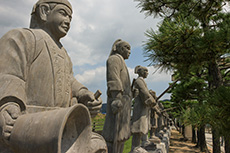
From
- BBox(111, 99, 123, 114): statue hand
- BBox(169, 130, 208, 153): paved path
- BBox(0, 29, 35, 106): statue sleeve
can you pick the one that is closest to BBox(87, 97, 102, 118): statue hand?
BBox(0, 29, 35, 106): statue sleeve

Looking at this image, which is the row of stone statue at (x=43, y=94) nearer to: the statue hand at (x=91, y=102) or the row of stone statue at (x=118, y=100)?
the statue hand at (x=91, y=102)

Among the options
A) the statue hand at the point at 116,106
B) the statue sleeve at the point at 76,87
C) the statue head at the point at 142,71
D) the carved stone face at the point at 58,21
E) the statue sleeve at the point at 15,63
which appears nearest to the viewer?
the statue sleeve at the point at 15,63

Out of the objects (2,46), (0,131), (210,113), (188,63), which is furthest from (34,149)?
(188,63)

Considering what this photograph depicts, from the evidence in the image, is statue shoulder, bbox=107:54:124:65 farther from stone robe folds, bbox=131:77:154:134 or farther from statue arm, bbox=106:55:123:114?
stone robe folds, bbox=131:77:154:134

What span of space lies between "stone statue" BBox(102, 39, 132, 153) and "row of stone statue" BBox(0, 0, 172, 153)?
3.77 ft

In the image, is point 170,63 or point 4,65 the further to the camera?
point 170,63

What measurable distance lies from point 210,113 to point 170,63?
1.72 m

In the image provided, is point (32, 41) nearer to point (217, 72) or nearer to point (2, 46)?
point (2, 46)

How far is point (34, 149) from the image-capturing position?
3.45ft

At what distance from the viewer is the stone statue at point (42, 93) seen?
1096 mm

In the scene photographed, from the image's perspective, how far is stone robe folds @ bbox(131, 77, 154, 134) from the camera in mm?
4523

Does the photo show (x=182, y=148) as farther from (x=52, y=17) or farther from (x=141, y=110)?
(x=52, y=17)

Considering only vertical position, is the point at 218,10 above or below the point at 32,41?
above

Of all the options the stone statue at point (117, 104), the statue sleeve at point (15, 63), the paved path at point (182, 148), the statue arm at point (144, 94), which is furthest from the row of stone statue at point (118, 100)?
the paved path at point (182, 148)
